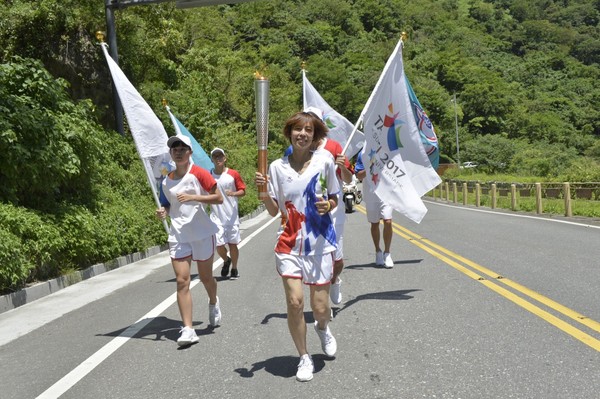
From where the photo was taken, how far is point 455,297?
6785 mm

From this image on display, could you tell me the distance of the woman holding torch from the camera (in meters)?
4.26

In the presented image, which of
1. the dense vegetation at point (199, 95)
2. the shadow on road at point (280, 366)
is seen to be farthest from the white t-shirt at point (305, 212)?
the dense vegetation at point (199, 95)

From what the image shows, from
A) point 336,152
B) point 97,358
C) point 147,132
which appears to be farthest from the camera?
point 147,132

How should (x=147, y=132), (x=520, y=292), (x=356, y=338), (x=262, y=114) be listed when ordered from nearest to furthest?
(x=262, y=114) → (x=356, y=338) → (x=520, y=292) → (x=147, y=132)

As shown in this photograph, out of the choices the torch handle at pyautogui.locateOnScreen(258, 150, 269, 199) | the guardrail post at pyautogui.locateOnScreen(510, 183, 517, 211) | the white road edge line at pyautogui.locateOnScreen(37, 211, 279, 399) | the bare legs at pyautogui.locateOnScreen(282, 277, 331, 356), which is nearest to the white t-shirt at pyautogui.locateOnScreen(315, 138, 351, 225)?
the torch handle at pyautogui.locateOnScreen(258, 150, 269, 199)

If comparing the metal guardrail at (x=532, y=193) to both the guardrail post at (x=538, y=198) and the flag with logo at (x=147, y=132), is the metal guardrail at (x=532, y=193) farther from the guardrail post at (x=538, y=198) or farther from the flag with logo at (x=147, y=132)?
the flag with logo at (x=147, y=132)

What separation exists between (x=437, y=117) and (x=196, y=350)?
84958 millimetres

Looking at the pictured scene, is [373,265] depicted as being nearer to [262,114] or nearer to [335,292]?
[335,292]

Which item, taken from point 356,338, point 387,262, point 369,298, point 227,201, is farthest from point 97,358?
point 387,262

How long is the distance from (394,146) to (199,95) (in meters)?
20.0

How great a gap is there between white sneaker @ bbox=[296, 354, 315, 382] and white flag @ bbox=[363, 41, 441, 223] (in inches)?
136

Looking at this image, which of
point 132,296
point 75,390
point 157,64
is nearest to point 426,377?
point 75,390

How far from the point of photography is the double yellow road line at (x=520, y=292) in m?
5.13

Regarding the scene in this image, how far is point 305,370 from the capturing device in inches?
166
